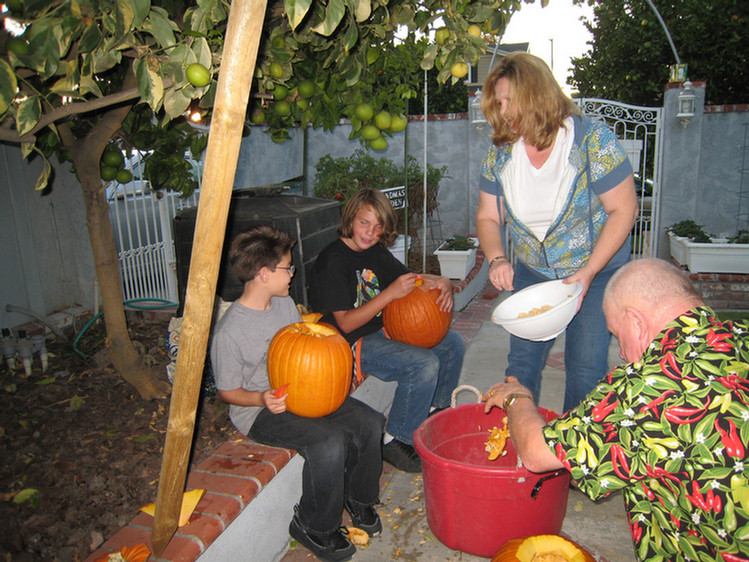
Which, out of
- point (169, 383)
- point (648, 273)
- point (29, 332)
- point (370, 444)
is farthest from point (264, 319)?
point (29, 332)

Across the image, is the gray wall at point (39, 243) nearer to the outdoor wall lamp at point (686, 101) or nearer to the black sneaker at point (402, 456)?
the black sneaker at point (402, 456)

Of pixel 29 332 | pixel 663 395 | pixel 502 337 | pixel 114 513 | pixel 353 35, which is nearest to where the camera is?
pixel 663 395

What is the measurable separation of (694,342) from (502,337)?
379 centimetres

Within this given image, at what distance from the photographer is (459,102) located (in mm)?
11016

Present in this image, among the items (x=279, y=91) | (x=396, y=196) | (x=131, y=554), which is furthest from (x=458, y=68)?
(x=396, y=196)

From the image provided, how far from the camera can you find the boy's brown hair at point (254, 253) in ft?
7.91

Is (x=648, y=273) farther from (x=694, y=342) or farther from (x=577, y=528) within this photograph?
(x=577, y=528)

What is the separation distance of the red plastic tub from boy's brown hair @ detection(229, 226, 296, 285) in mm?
977

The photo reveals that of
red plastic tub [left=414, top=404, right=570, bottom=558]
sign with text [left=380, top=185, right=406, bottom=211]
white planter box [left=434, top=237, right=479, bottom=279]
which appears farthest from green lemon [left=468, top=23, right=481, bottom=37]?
white planter box [left=434, top=237, right=479, bottom=279]

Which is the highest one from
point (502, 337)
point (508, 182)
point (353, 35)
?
point (353, 35)

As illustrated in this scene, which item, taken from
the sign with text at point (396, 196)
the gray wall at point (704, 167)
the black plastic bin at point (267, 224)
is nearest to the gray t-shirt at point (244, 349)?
the black plastic bin at point (267, 224)

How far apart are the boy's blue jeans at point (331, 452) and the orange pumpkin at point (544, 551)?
70 cm

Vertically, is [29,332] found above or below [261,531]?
above

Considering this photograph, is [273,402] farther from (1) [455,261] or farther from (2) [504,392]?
(1) [455,261]
